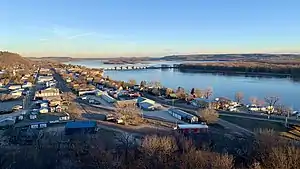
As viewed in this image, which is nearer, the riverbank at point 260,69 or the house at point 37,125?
the house at point 37,125

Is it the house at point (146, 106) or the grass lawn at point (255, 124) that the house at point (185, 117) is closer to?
the grass lawn at point (255, 124)

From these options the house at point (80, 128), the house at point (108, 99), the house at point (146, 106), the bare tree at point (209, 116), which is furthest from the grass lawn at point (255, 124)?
the house at point (108, 99)

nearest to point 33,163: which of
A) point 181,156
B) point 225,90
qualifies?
point 181,156

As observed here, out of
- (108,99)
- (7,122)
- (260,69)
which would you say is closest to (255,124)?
(108,99)

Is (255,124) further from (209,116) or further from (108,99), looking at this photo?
(108,99)

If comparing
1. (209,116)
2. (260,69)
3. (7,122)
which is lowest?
(7,122)

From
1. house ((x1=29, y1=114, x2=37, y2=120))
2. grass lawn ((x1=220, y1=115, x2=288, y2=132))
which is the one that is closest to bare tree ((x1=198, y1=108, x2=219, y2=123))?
grass lawn ((x1=220, y1=115, x2=288, y2=132))

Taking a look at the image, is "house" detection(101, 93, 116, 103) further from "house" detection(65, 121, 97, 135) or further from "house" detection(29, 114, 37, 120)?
"house" detection(65, 121, 97, 135)

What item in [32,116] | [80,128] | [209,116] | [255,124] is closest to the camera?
[80,128]

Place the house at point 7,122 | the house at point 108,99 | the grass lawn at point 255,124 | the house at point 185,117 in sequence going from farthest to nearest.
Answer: the house at point 108,99 → the house at point 185,117 → the house at point 7,122 → the grass lawn at point 255,124
